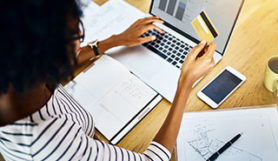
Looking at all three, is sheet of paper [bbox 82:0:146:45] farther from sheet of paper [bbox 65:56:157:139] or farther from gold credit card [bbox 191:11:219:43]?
gold credit card [bbox 191:11:219:43]

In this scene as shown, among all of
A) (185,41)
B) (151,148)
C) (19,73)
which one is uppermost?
(19,73)

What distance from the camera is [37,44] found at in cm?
48

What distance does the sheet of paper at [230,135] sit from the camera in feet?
2.65

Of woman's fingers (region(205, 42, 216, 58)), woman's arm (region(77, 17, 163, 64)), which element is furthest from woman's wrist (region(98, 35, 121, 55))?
woman's fingers (region(205, 42, 216, 58))

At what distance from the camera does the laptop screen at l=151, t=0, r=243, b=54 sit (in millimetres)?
925

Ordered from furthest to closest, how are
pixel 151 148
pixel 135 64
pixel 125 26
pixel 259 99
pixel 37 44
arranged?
pixel 125 26, pixel 135 64, pixel 259 99, pixel 151 148, pixel 37 44

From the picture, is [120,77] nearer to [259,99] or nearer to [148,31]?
[148,31]

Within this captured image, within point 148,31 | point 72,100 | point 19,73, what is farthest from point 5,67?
point 148,31

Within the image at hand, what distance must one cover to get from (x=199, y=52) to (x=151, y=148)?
1.14 ft

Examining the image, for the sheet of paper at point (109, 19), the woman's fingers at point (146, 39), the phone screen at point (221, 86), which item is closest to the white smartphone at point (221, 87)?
the phone screen at point (221, 86)

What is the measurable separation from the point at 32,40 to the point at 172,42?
671 millimetres

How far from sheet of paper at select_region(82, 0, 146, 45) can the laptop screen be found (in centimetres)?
11

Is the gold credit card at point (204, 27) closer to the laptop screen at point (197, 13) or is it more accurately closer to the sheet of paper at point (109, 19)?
the laptop screen at point (197, 13)

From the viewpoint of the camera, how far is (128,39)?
3.54 ft
